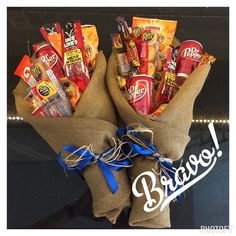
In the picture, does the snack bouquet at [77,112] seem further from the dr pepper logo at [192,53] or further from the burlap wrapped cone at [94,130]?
the dr pepper logo at [192,53]

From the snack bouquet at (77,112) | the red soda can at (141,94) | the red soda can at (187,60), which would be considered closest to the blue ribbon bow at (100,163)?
the snack bouquet at (77,112)

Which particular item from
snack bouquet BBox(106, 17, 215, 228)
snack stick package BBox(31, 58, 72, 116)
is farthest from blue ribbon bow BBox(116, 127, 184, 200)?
snack stick package BBox(31, 58, 72, 116)

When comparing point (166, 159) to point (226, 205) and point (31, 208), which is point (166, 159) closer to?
point (226, 205)

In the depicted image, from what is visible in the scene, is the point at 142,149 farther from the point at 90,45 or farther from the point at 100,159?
the point at 90,45

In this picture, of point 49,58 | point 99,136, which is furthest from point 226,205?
point 49,58

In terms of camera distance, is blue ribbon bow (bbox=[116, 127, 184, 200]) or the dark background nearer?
blue ribbon bow (bbox=[116, 127, 184, 200])

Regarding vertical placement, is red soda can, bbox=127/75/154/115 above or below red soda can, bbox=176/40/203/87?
below

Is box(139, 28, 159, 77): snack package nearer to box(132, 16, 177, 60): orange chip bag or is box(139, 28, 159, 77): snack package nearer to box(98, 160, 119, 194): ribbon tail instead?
box(132, 16, 177, 60): orange chip bag
